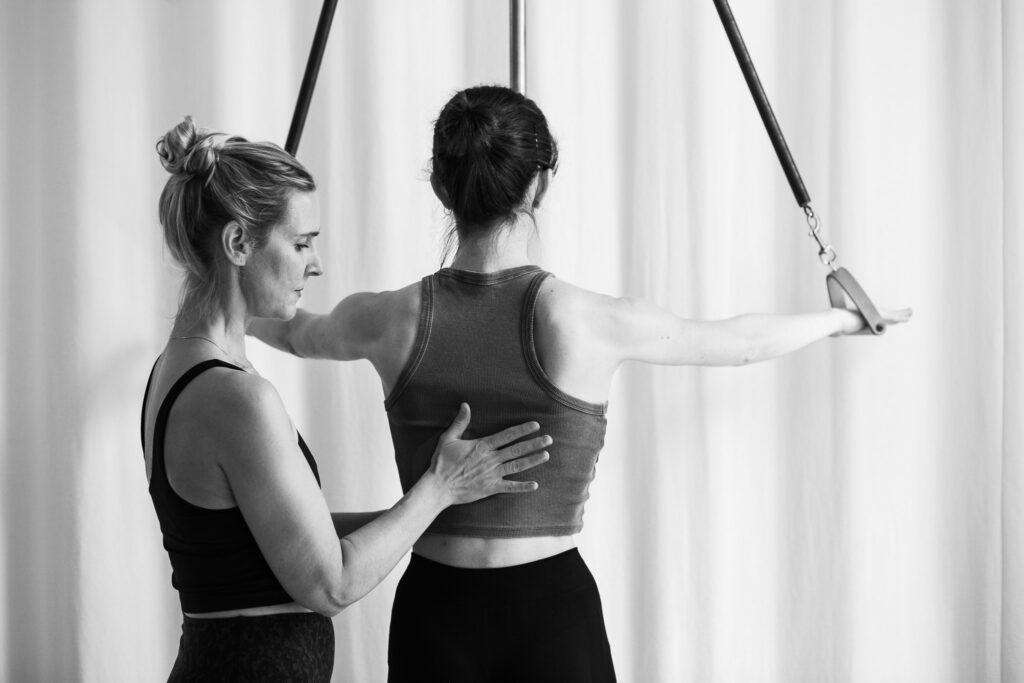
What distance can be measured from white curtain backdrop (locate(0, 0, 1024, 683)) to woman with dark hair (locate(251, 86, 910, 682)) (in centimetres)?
99

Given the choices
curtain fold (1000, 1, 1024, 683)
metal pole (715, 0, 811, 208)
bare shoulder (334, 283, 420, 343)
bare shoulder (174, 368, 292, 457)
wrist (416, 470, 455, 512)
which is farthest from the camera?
curtain fold (1000, 1, 1024, 683)

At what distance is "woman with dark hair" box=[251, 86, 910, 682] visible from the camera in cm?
142

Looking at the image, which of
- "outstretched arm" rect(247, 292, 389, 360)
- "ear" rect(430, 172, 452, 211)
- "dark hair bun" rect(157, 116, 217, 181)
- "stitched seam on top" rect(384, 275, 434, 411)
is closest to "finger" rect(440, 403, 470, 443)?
"stitched seam on top" rect(384, 275, 434, 411)

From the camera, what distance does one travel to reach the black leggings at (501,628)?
146 cm

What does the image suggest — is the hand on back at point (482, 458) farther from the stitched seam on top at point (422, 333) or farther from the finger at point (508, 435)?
the stitched seam on top at point (422, 333)

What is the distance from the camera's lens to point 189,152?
1306mm

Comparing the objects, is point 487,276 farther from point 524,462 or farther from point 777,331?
point 777,331

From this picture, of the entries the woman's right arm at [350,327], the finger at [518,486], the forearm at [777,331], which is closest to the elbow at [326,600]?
the finger at [518,486]

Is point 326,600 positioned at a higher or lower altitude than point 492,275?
lower

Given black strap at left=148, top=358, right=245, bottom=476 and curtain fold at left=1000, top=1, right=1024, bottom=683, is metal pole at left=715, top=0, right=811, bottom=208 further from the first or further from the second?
black strap at left=148, top=358, right=245, bottom=476

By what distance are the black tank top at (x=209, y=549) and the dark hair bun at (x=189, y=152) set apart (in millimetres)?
273

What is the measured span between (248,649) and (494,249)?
2.23 ft

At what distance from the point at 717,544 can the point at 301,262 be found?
1561mm

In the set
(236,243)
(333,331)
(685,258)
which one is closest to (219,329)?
(236,243)
